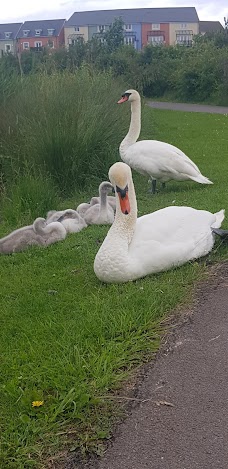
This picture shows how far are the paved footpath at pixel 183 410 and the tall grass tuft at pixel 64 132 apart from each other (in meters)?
6.05

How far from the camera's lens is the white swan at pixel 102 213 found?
7.48 metres

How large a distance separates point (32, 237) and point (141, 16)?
92.7 metres

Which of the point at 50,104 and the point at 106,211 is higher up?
the point at 50,104

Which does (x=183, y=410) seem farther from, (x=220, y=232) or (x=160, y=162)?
(x=160, y=162)

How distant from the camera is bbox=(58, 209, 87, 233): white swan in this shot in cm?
725

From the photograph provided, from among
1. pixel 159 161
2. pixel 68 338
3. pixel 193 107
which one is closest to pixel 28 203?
pixel 159 161

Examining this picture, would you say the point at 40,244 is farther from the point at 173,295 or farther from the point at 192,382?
the point at 192,382

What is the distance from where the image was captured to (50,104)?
437 inches

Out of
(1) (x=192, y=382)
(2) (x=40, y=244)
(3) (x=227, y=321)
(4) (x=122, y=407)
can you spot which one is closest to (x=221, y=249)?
(3) (x=227, y=321)

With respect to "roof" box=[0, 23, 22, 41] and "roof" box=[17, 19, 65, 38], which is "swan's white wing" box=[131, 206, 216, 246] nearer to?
"roof" box=[17, 19, 65, 38]

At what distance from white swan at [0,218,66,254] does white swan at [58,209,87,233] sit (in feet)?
0.83

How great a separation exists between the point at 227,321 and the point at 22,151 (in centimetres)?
668

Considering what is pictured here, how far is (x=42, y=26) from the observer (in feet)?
303

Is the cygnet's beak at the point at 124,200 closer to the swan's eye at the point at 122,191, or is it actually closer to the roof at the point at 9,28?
the swan's eye at the point at 122,191
